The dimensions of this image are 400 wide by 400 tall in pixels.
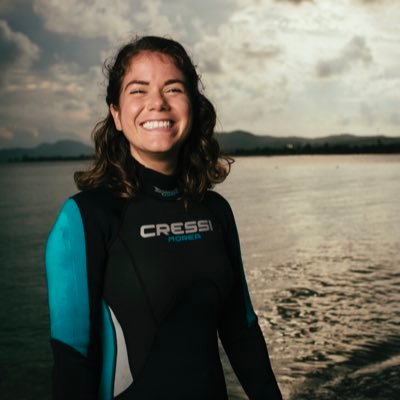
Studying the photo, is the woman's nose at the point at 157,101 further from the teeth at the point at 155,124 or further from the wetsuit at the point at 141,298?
the wetsuit at the point at 141,298

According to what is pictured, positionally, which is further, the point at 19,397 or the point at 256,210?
the point at 256,210

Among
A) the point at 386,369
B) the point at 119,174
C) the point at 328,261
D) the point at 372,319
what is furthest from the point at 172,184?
the point at 328,261

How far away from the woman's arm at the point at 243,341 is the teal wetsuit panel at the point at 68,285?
2.42 feet

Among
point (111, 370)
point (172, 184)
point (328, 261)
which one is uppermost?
point (172, 184)

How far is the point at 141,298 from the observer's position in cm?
204

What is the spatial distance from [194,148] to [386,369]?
580 centimetres

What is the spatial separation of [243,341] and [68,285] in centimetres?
89

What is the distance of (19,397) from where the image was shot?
7.34m

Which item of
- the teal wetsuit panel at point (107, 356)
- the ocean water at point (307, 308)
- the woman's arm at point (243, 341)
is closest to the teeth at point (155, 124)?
the woman's arm at point (243, 341)

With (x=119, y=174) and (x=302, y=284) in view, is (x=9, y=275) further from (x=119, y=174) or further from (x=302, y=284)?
(x=119, y=174)

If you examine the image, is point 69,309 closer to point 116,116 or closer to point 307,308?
point 116,116

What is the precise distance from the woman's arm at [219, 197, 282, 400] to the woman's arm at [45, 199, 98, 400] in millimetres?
723

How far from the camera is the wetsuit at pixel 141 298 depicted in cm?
190

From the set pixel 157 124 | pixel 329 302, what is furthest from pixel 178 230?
pixel 329 302
